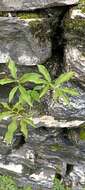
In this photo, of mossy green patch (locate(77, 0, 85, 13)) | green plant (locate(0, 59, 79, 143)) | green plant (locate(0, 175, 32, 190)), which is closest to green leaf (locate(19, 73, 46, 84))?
green plant (locate(0, 59, 79, 143))

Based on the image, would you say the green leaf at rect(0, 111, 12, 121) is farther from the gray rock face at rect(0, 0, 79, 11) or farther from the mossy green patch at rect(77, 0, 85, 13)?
the mossy green patch at rect(77, 0, 85, 13)

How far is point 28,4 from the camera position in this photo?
147 inches

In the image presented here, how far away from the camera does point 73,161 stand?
572cm

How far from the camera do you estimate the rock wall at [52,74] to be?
12.5ft

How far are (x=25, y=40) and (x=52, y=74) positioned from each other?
681 millimetres

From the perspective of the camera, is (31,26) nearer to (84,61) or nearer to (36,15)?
(36,15)

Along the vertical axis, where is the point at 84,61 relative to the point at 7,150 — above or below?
above

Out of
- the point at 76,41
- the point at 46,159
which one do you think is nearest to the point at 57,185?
the point at 46,159

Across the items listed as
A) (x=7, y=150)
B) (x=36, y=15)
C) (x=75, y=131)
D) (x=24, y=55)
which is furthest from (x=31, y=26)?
(x=7, y=150)

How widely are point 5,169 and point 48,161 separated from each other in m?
0.75

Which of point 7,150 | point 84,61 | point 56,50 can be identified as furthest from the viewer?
point 7,150

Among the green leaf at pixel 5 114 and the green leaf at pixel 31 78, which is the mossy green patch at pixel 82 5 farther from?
the green leaf at pixel 5 114

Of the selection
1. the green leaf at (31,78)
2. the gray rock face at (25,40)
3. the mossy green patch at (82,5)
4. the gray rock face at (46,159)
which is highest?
the mossy green patch at (82,5)

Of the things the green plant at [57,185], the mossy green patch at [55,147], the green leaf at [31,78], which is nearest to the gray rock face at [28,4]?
the green leaf at [31,78]
